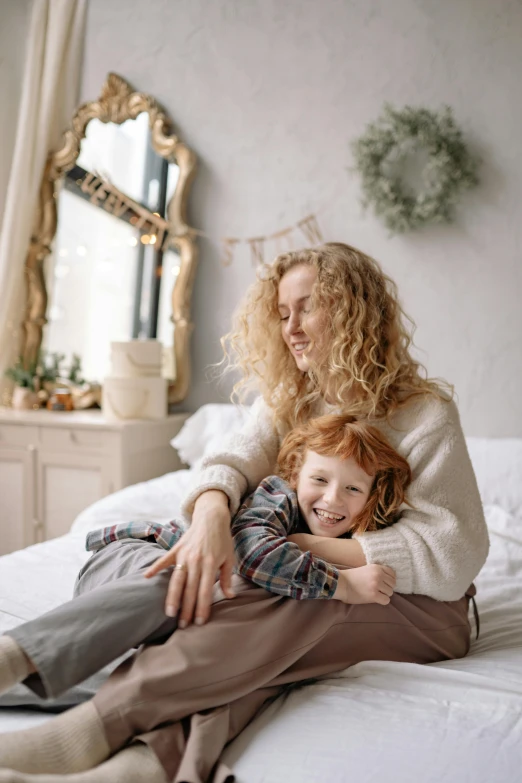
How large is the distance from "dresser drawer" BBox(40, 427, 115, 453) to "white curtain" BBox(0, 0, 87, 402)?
0.54 metres

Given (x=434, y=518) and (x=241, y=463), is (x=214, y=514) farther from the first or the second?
(x=434, y=518)

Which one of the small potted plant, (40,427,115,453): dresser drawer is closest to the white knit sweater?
(40,427,115,453): dresser drawer

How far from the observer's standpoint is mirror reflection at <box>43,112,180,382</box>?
2.90 m

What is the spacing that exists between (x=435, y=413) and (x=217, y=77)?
207cm

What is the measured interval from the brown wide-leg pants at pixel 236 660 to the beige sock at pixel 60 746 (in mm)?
18

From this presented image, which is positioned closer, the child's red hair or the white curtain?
the child's red hair

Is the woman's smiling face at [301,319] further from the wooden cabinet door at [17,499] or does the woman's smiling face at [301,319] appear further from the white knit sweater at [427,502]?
the wooden cabinet door at [17,499]

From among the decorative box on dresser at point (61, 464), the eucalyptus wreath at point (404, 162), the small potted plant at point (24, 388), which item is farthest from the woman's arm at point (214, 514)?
the small potted plant at point (24, 388)

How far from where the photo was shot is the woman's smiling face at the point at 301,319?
4.71 ft

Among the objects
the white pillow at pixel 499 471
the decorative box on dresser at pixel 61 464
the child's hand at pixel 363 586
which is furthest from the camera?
the decorative box on dresser at pixel 61 464

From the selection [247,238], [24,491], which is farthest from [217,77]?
[24,491]

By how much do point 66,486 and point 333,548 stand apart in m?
1.66

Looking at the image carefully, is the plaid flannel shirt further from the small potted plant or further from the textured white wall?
the small potted plant

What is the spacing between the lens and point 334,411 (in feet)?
4.78
